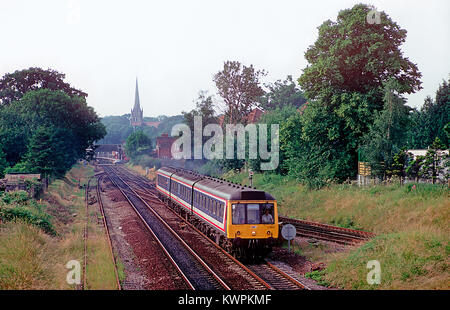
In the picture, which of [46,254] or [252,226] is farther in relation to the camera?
[252,226]

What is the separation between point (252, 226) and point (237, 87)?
105 feet

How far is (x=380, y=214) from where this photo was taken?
72.3 feet

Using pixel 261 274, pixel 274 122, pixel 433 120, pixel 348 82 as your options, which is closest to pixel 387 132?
pixel 348 82

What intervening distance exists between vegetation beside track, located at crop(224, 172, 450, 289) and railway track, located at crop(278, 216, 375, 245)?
1001 mm

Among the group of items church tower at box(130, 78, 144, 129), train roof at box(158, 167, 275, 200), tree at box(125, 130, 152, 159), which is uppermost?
church tower at box(130, 78, 144, 129)

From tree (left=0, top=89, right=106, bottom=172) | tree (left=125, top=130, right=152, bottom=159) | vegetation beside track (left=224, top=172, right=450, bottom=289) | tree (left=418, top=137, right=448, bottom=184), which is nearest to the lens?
vegetation beside track (left=224, top=172, right=450, bottom=289)

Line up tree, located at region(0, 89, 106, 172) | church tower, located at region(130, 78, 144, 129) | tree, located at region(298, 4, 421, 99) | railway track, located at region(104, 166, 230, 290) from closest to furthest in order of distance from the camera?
1. railway track, located at region(104, 166, 230, 290)
2. tree, located at region(298, 4, 421, 99)
3. tree, located at region(0, 89, 106, 172)
4. church tower, located at region(130, 78, 144, 129)

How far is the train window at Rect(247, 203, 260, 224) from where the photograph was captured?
17.0 metres

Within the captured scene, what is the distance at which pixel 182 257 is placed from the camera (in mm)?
17719

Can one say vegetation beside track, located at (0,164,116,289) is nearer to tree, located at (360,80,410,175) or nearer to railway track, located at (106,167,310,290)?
railway track, located at (106,167,310,290)

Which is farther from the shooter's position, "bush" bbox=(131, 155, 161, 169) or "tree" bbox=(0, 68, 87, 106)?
"bush" bbox=(131, 155, 161, 169)

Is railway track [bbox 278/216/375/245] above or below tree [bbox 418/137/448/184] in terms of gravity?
below

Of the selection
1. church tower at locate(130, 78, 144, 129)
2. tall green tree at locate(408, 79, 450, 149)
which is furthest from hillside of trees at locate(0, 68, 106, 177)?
church tower at locate(130, 78, 144, 129)

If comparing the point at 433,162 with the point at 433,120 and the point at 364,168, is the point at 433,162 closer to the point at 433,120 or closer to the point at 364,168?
the point at 364,168
